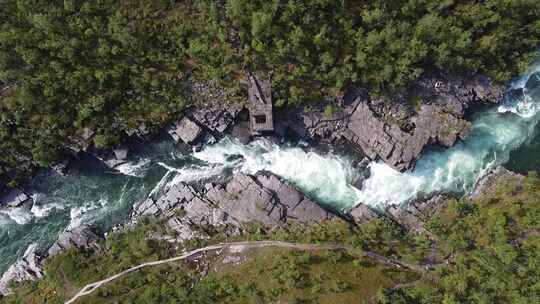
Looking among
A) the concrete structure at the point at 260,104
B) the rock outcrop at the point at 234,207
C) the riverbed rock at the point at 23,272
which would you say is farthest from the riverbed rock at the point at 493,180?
the riverbed rock at the point at 23,272

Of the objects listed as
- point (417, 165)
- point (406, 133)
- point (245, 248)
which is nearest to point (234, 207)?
point (245, 248)

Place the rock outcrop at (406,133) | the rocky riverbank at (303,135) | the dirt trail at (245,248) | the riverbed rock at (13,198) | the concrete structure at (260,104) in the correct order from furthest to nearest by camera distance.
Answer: the riverbed rock at (13,198) → the rock outcrop at (406,133) → the concrete structure at (260,104) → the rocky riverbank at (303,135) → the dirt trail at (245,248)

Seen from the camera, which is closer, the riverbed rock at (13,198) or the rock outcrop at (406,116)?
the rock outcrop at (406,116)

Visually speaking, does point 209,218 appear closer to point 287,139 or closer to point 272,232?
point 272,232

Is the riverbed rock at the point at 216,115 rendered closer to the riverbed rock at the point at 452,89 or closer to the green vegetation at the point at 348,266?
the green vegetation at the point at 348,266

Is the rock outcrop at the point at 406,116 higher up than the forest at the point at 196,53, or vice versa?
the forest at the point at 196,53

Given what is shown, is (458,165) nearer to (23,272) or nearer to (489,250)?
(489,250)

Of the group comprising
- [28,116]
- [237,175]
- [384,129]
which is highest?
[28,116]

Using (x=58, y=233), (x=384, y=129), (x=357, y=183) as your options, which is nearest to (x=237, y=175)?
(x=357, y=183)
